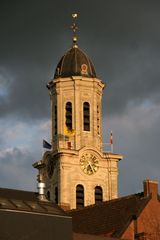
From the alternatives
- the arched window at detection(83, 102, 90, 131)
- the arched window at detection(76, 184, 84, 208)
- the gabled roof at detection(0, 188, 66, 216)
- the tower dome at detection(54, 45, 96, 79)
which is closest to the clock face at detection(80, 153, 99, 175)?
the arched window at detection(76, 184, 84, 208)

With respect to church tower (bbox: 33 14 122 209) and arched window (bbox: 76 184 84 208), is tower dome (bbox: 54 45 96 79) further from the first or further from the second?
arched window (bbox: 76 184 84 208)

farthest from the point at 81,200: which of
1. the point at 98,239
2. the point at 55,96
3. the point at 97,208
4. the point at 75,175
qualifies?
the point at 98,239

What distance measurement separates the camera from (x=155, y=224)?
91250 millimetres

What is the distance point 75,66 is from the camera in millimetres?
140875

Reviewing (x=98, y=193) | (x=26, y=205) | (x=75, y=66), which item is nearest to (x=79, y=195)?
(x=98, y=193)

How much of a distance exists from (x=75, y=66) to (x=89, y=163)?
13873 millimetres

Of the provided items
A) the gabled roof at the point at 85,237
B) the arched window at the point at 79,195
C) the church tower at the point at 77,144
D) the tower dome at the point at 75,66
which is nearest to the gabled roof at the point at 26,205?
the gabled roof at the point at 85,237

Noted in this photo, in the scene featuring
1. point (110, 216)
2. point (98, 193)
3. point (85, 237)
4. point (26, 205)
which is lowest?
point (85, 237)

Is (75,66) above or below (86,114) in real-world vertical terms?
above

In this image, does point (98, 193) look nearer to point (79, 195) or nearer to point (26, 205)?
point (79, 195)

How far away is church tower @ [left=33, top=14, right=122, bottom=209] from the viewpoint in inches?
5276

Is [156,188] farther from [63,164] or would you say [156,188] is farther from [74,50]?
[74,50]

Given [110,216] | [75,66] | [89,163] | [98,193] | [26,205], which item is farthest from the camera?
[75,66]

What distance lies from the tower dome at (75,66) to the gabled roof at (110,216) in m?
45.4
